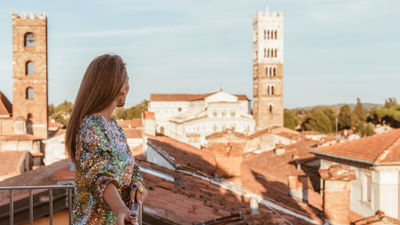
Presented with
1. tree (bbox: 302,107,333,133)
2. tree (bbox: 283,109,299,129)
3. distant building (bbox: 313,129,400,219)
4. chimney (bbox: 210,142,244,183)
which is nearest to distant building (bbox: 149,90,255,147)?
distant building (bbox: 313,129,400,219)

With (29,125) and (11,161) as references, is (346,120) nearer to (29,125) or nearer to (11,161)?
(29,125)

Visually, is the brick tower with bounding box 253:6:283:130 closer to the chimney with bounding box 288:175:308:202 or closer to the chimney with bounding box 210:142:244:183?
the chimney with bounding box 288:175:308:202

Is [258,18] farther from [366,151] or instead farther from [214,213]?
[214,213]

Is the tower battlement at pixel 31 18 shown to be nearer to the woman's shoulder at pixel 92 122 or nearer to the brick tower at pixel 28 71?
the brick tower at pixel 28 71

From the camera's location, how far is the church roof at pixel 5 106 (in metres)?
49.2

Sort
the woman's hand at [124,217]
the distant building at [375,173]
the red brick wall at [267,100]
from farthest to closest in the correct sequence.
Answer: the red brick wall at [267,100] → the distant building at [375,173] → the woman's hand at [124,217]

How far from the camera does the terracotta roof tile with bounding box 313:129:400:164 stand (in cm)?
1327

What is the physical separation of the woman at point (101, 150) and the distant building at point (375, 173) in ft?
41.0

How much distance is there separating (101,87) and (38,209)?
10.8 ft

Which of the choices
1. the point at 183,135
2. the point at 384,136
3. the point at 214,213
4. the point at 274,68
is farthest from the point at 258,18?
the point at 214,213

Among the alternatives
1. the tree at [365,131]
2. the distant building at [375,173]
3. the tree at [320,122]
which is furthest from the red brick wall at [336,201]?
the tree at [320,122]

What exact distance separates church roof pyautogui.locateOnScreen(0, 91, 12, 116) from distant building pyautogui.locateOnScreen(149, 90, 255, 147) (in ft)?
69.2

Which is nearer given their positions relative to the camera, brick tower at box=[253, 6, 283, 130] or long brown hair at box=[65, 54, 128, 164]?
long brown hair at box=[65, 54, 128, 164]

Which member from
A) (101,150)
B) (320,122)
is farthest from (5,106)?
(320,122)
